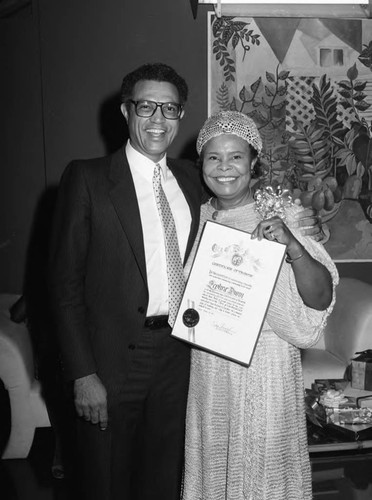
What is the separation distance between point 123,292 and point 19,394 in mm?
1750

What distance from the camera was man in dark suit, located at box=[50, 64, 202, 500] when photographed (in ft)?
6.95

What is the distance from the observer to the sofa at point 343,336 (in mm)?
3918

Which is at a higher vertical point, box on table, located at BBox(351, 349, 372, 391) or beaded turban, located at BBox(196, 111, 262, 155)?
beaded turban, located at BBox(196, 111, 262, 155)

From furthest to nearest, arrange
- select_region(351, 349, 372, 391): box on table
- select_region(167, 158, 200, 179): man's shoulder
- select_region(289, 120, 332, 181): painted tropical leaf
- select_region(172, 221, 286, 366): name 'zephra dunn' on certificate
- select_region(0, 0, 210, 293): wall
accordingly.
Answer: select_region(289, 120, 332, 181): painted tropical leaf, select_region(0, 0, 210, 293): wall, select_region(351, 349, 372, 391): box on table, select_region(167, 158, 200, 179): man's shoulder, select_region(172, 221, 286, 366): name 'zephra dunn' on certificate

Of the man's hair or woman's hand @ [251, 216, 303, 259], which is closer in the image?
woman's hand @ [251, 216, 303, 259]

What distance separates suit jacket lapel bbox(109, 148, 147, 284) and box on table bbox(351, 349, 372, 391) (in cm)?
180

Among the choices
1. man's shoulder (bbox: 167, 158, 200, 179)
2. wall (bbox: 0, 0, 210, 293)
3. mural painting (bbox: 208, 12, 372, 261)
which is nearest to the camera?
man's shoulder (bbox: 167, 158, 200, 179)

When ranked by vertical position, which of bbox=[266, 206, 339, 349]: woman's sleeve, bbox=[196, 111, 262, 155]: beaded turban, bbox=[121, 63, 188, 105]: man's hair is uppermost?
bbox=[121, 63, 188, 105]: man's hair

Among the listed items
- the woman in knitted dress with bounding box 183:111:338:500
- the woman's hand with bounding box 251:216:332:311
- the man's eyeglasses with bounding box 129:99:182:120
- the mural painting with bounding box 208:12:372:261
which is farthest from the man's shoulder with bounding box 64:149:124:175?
the mural painting with bounding box 208:12:372:261

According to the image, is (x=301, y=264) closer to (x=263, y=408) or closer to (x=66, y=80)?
(x=263, y=408)

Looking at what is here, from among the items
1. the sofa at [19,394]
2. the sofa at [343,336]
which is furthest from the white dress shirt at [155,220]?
the sofa at [343,336]

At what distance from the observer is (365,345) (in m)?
3.97

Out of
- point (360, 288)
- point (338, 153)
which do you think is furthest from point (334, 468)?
point (338, 153)

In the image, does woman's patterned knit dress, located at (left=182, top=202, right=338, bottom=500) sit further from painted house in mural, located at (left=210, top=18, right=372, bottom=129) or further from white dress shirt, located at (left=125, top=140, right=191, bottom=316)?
painted house in mural, located at (left=210, top=18, right=372, bottom=129)
